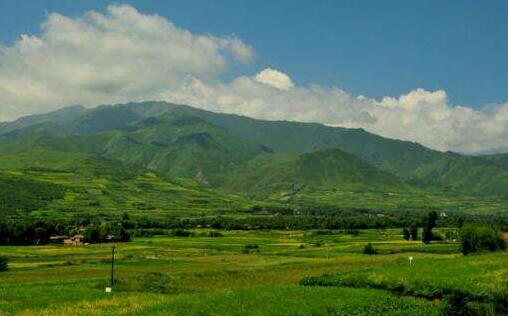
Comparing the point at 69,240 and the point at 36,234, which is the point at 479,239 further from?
the point at 36,234

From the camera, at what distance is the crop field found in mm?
52656

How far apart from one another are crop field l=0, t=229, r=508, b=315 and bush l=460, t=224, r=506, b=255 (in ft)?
31.9

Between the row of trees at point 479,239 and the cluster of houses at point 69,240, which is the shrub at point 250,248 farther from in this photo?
the row of trees at point 479,239

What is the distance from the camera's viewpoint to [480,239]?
11925cm

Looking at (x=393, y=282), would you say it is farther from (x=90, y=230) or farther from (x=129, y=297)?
(x=90, y=230)

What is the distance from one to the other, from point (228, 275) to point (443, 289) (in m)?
43.2

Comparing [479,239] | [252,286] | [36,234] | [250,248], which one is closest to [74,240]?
[36,234]

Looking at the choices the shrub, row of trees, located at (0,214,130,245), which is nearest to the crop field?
the shrub

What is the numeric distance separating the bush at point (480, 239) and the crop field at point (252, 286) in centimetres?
973

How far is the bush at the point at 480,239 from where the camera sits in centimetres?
11875

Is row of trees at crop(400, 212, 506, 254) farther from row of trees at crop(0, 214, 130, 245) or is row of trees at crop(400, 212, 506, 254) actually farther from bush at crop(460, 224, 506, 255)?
row of trees at crop(0, 214, 130, 245)

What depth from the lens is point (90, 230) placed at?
188 m

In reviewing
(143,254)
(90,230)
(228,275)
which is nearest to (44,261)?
(143,254)

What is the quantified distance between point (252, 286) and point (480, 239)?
69968mm
